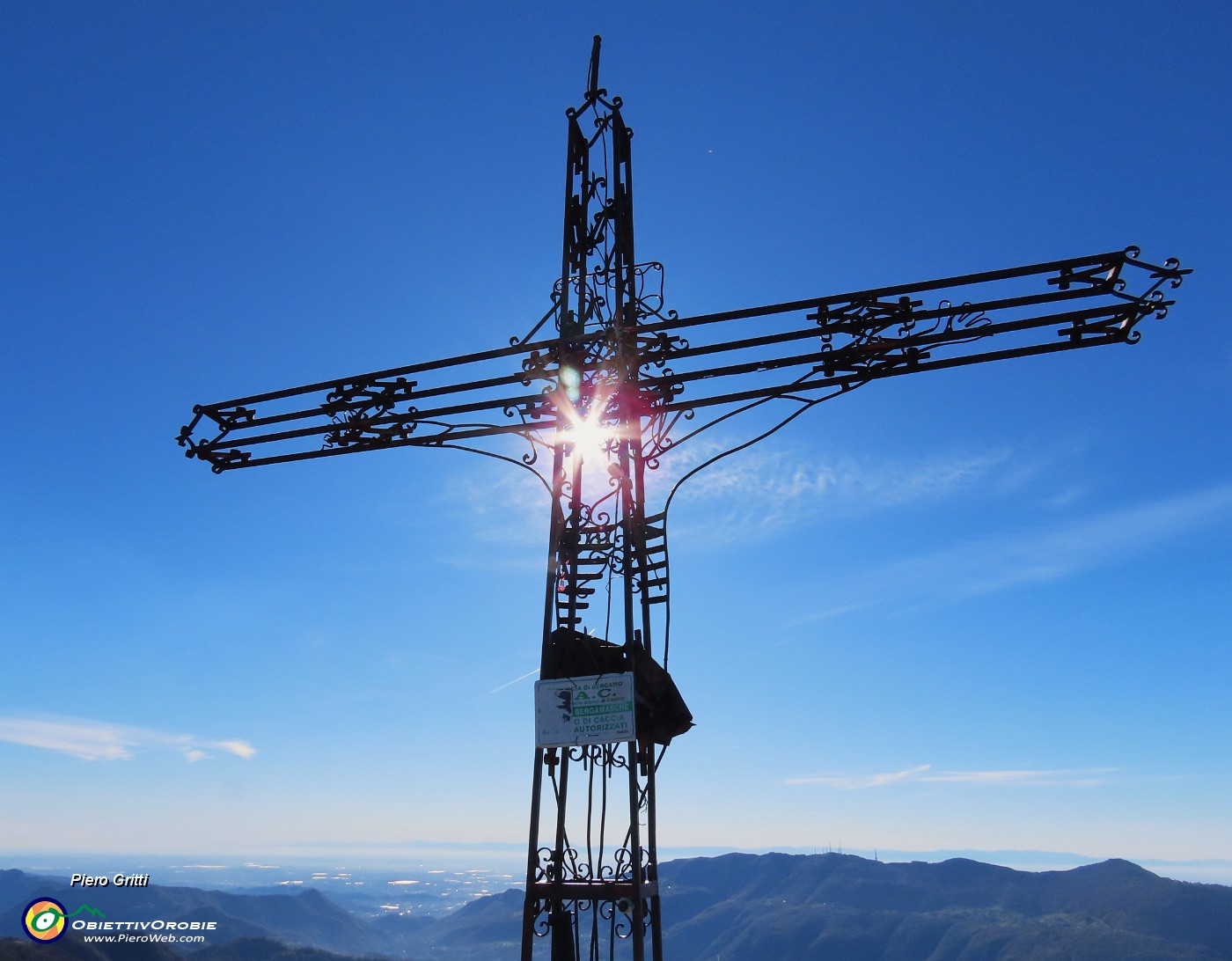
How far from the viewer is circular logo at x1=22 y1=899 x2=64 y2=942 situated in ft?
49.9

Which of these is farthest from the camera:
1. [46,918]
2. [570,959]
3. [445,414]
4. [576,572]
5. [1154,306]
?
[46,918]

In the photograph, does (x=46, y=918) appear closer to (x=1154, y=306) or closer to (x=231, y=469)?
(x=231, y=469)

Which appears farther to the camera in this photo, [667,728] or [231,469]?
[231,469]

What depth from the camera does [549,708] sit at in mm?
7852

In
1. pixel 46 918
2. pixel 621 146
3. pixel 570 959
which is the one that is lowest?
pixel 46 918

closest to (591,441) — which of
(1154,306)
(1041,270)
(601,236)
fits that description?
(601,236)

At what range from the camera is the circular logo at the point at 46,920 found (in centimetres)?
1522

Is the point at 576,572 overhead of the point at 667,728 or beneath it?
overhead

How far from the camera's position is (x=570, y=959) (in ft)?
25.3

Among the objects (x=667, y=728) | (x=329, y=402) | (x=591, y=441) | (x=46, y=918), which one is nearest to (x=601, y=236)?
(x=591, y=441)

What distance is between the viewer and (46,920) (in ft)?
50.9

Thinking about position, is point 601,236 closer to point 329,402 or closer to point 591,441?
point 591,441

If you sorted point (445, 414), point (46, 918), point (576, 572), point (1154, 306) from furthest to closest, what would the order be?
point (46, 918) < point (445, 414) < point (576, 572) < point (1154, 306)

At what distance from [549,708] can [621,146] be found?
5.70m
